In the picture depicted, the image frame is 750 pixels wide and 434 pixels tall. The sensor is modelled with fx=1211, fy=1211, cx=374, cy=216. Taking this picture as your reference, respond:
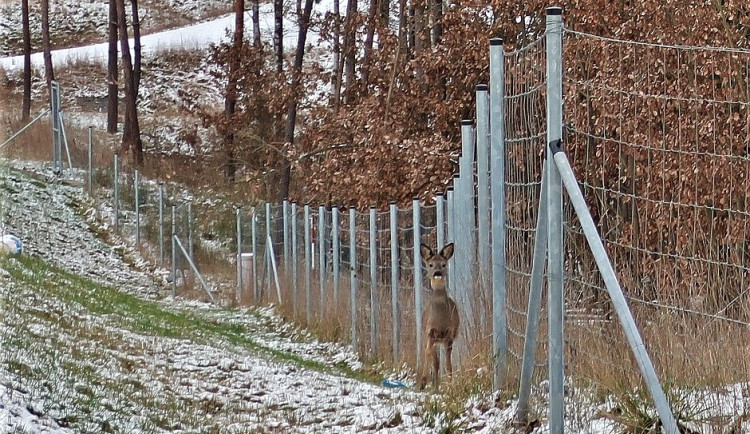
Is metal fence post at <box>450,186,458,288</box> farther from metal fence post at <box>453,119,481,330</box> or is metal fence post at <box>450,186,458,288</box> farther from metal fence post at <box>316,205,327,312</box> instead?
metal fence post at <box>316,205,327,312</box>

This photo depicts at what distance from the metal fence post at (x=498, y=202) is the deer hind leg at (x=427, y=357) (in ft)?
Answer: 8.97

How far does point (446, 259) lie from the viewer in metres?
11.6

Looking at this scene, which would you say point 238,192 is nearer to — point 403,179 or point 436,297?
point 403,179

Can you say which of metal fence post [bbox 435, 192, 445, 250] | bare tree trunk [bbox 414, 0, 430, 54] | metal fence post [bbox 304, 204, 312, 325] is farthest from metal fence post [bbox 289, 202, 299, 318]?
metal fence post [bbox 435, 192, 445, 250]

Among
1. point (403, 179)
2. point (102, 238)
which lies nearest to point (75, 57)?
point (102, 238)

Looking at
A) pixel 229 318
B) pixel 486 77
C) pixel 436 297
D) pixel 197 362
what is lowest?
pixel 229 318

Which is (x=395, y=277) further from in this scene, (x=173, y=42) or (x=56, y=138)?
(x=173, y=42)

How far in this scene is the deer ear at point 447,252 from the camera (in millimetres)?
11239

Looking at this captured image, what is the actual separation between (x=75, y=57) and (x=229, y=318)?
39.3 metres

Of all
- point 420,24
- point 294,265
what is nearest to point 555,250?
point 294,265

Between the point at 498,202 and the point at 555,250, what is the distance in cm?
162

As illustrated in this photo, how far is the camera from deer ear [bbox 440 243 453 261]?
11.2 metres

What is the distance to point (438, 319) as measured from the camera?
11125 mm

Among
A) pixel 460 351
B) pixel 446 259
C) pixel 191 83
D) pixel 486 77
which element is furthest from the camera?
pixel 191 83
